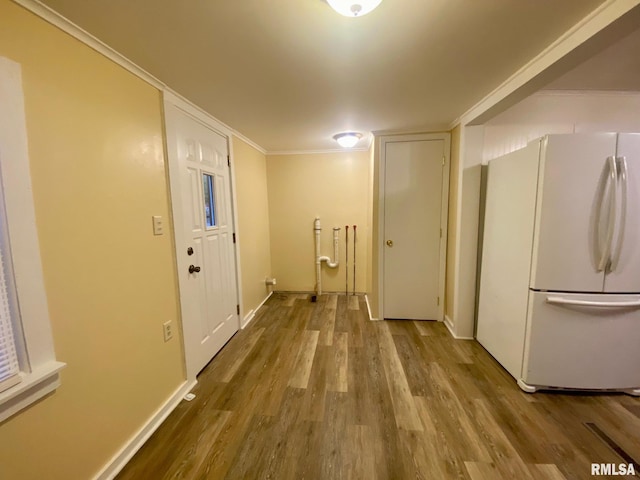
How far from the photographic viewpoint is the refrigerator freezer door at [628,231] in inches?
58.7

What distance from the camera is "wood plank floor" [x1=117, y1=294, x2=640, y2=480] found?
1.29 meters

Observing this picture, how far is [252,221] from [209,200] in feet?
3.21

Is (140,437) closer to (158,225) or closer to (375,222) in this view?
(158,225)

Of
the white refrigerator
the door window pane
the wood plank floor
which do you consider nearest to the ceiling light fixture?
the white refrigerator

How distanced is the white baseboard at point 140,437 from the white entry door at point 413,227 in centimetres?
220

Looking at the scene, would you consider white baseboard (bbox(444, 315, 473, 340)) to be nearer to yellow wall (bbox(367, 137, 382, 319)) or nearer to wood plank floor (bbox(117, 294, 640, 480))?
wood plank floor (bbox(117, 294, 640, 480))

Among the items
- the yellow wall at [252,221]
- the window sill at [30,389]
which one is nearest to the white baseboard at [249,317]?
the yellow wall at [252,221]

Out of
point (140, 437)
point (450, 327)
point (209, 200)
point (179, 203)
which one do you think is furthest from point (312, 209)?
point (140, 437)

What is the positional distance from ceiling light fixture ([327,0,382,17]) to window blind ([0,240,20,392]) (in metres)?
1.53

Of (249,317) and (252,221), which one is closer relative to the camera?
(249,317)

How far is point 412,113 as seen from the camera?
86.7 inches

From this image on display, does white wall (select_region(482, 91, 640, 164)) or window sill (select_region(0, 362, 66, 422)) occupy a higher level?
white wall (select_region(482, 91, 640, 164))

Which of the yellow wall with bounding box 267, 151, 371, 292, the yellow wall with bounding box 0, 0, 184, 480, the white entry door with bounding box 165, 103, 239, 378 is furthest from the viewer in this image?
the yellow wall with bounding box 267, 151, 371, 292

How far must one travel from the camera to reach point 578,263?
5.33 feet
